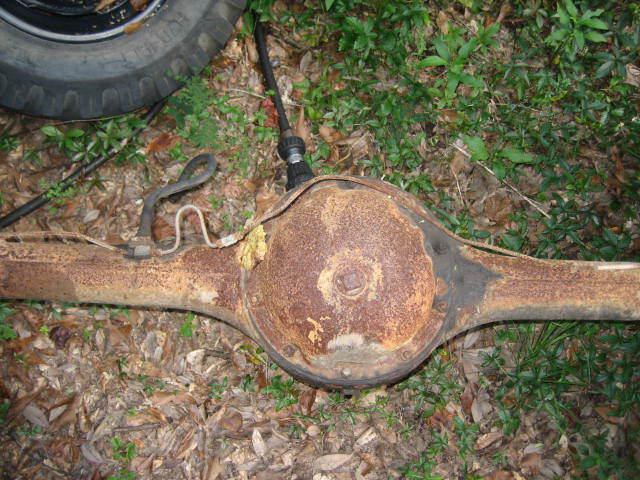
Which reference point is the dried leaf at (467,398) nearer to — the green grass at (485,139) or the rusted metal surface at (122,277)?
Answer: the green grass at (485,139)

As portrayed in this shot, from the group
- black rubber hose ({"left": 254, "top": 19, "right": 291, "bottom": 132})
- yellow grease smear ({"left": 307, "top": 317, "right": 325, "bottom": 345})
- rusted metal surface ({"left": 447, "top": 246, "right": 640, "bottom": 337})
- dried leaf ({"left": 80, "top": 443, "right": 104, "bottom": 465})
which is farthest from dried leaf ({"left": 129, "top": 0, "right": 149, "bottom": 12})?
dried leaf ({"left": 80, "top": 443, "right": 104, "bottom": 465})

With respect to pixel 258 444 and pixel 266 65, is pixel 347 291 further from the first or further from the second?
pixel 266 65

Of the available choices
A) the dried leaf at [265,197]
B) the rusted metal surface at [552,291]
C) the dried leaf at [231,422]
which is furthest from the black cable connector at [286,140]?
the dried leaf at [231,422]

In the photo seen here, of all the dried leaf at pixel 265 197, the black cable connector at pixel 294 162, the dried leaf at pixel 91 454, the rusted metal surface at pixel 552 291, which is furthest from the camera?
the dried leaf at pixel 265 197

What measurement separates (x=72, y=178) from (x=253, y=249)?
1355 mm

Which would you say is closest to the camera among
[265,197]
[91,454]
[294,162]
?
[294,162]

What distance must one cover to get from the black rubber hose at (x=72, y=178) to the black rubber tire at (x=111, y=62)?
248mm

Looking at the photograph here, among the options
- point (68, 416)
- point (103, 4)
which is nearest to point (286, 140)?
point (103, 4)

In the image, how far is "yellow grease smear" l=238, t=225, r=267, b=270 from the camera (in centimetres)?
188

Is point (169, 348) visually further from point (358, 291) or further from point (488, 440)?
point (488, 440)

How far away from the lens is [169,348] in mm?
2730

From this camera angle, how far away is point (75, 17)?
2377 millimetres

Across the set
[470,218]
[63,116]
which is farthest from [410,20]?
[63,116]

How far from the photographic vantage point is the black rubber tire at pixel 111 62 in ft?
7.57
